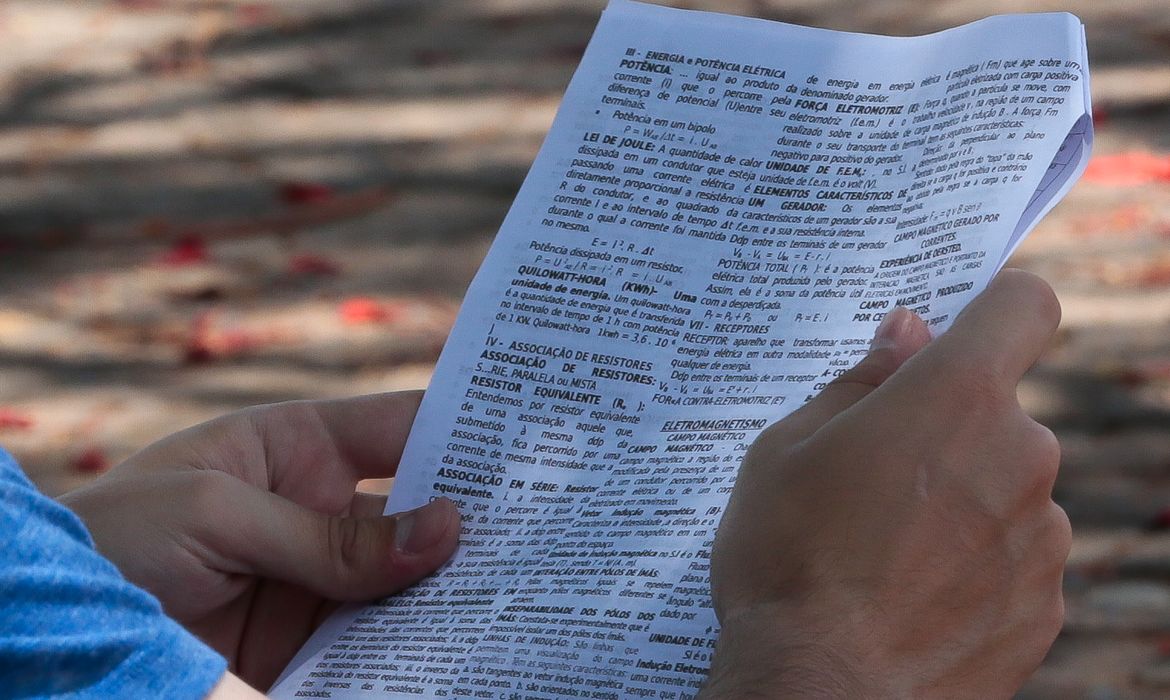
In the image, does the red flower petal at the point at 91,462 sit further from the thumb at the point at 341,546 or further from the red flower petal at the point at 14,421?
the thumb at the point at 341,546

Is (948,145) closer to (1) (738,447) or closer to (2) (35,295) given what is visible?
(1) (738,447)

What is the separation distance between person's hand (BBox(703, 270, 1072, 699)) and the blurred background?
856 mm

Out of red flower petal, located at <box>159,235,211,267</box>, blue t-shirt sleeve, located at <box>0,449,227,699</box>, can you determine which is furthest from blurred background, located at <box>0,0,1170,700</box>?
blue t-shirt sleeve, located at <box>0,449,227,699</box>

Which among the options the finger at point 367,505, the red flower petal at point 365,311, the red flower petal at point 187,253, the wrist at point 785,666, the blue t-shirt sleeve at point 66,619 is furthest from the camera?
the red flower petal at point 187,253

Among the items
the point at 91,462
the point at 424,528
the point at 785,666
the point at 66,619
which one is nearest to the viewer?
the point at 66,619

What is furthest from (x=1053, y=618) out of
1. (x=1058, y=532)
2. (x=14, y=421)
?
(x=14, y=421)

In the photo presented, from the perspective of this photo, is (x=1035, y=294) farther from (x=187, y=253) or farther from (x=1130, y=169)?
(x=187, y=253)

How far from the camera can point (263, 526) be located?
83 centimetres

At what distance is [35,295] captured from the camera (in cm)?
192

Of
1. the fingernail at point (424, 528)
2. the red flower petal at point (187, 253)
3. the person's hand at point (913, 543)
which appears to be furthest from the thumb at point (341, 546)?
the red flower petal at point (187, 253)

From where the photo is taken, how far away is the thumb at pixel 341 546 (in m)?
0.81

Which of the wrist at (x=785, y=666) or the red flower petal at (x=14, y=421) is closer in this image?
the wrist at (x=785, y=666)

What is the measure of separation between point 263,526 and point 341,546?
0.05m

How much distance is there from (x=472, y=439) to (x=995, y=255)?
333 mm
